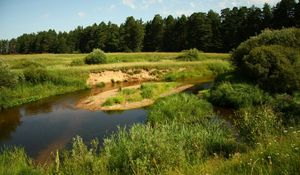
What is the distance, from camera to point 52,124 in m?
23.5

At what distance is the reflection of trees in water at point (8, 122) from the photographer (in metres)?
21.8

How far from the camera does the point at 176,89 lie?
113ft

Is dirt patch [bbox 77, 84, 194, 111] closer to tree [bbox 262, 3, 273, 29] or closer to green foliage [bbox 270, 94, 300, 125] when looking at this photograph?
green foliage [bbox 270, 94, 300, 125]

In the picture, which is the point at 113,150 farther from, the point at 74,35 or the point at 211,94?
the point at 74,35

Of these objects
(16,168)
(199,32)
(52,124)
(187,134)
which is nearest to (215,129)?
(187,134)

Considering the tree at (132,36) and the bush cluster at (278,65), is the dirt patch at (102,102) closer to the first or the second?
the bush cluster at (278,65)

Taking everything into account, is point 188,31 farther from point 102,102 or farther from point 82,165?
point 82,165

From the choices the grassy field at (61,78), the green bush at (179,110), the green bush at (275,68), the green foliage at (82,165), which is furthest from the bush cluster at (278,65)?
the grassy field at (61,78)

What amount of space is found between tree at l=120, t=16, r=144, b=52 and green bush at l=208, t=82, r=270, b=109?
6089cm

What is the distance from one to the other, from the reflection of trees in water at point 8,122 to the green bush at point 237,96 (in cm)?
1486

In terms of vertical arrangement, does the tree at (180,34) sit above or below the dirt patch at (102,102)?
above

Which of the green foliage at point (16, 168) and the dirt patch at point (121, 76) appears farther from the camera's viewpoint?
the dirt patch at point (121, 76)

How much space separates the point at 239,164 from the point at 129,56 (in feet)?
189

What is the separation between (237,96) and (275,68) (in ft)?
11.9
